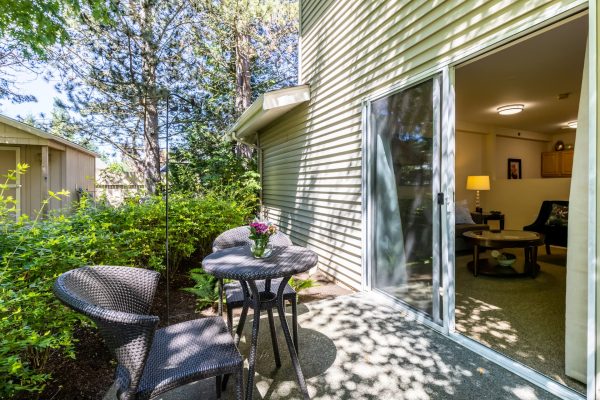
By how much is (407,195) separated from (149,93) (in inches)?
336

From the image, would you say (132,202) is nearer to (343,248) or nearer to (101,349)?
(101,349)

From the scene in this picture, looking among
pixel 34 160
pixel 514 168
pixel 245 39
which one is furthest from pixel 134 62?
pixel 514 168

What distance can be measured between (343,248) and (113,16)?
860cm

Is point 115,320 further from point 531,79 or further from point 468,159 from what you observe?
point 468,159

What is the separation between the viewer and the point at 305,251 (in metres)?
2.42

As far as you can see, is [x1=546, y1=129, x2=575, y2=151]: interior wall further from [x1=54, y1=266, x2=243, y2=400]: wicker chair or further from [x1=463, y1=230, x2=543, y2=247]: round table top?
[x1=54, y1=266, x2=243, y2=400]: wicker chair

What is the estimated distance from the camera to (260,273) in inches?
72.2

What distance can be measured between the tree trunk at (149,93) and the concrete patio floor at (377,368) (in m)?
7.11

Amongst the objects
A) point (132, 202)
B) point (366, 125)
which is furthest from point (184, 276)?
point (366, 125)

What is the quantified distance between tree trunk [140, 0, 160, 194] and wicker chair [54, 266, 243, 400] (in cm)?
720

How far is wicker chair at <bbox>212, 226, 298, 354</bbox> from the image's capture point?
240 centimetres

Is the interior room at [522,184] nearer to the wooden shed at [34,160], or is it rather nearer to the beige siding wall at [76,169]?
the wooden shed at [34,160]

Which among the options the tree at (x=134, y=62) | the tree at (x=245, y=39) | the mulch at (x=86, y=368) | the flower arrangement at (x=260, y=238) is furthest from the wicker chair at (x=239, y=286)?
the tree at (x=245, y=39)

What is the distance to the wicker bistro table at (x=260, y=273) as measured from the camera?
6.08 ft
